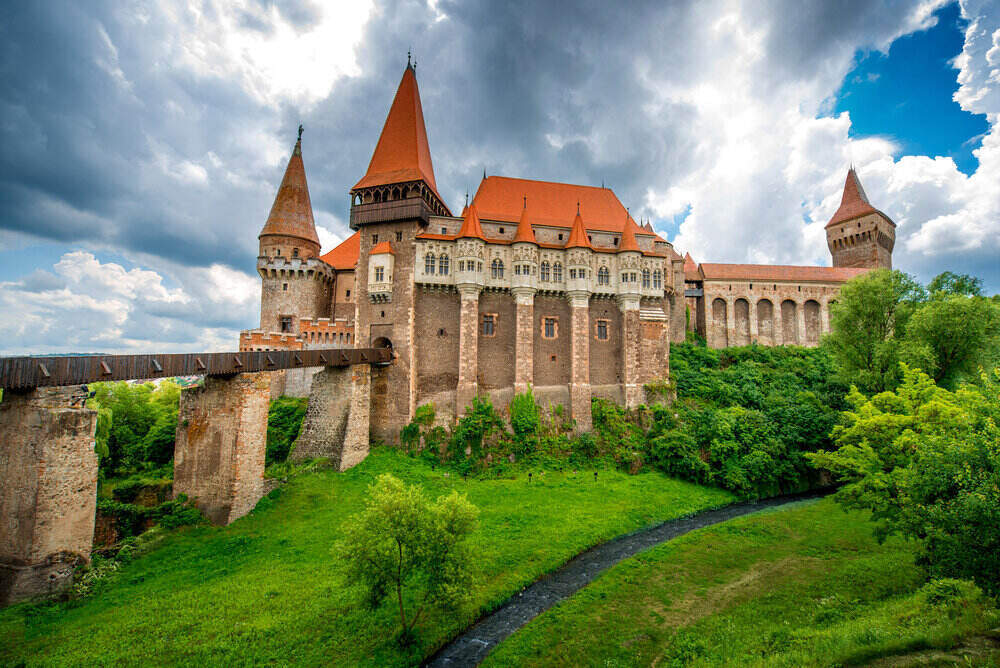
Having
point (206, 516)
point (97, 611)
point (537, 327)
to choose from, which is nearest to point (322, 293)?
point (537, 327)

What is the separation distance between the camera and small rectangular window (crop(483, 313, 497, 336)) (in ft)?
89.5

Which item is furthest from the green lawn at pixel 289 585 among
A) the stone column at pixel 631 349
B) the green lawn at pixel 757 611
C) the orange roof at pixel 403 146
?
the orange roof at pixel 403 146

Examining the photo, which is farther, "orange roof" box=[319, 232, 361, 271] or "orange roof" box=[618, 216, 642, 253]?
"orange roof" box=[319, 232, 361, 271]

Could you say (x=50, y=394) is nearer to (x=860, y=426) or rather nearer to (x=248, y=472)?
(x=248, y=472)

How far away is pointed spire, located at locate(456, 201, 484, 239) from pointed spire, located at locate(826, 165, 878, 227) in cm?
4573

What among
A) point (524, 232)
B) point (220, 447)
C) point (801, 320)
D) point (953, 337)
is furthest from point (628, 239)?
point (801, 320)

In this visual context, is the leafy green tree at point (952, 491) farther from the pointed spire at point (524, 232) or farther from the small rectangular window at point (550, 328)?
the pointed spire at point (524, 232)

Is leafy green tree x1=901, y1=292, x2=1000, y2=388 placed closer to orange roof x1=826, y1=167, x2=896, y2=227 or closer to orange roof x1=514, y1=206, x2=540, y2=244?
orange roof x1=514, y1=206, x2=540, y2=244

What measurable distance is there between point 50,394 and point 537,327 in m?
22.1

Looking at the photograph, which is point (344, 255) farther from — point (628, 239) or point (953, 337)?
point (953, 337)

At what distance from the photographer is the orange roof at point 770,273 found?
42.2 m

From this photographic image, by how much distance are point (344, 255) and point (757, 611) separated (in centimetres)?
3452

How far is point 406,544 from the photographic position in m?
10.5

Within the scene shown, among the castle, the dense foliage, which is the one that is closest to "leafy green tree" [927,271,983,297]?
the castle
